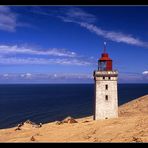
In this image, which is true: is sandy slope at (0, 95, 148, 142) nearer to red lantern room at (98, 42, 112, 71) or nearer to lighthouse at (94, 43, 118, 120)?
lighthouse at (94, 43, 118, 120)

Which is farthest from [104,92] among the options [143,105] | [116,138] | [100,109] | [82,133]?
[143,105]

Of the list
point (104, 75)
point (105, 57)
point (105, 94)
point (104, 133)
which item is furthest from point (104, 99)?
point (104, 133)

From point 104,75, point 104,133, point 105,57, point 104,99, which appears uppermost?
point 105,57

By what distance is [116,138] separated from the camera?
22.1m

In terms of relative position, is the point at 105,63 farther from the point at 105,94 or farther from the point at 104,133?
the point at 104,133

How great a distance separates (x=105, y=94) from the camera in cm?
→ 3034

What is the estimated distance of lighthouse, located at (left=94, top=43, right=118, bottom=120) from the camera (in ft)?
99.6

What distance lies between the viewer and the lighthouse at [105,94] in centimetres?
3036

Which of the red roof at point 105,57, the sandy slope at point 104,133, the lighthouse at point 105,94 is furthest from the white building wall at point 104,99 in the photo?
the red roof at point 105,57

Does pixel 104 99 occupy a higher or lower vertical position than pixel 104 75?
lower

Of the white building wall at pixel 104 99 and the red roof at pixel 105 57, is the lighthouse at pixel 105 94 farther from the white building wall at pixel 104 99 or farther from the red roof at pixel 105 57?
the red roof at pixel 105 57

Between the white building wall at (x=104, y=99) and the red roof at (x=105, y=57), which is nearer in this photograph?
the white building wall at (x=104, y=99)

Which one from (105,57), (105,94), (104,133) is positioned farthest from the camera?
(105,57)
